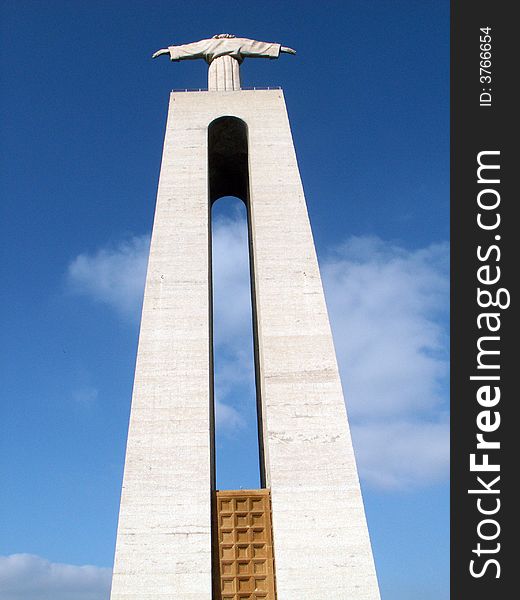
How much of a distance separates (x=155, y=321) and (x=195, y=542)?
3.74 meters

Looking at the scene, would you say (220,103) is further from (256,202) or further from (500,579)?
(500,579)

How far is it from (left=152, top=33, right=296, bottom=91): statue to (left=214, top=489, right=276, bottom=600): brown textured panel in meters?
9.08

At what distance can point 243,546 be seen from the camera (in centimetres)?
1105

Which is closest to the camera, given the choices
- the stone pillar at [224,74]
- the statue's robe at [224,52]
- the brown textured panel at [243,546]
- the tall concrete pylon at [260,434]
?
the tall concrete pylon at [260,434]

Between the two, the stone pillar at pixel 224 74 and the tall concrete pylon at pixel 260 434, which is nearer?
the tall concrete pylon at pixel 260 434

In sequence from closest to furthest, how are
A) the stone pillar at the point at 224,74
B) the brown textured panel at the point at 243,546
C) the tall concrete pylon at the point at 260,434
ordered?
the tall concrete pylon at the point at 260,434
the brown textured panel at the point at 243,546
the stone pillar at the point at 224,74

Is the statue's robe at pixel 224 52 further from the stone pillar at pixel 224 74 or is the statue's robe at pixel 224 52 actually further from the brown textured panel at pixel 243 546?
the brown textured panel at pixel 243 546

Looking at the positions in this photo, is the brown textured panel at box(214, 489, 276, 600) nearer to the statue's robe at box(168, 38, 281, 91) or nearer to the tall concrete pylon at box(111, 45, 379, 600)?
the tall concrete pylon at box(111, 45, 379, 600)

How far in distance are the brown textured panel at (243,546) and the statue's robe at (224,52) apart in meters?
Answer: 9.04

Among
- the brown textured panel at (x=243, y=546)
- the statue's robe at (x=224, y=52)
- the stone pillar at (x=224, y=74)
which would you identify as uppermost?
the statue's robe at (x=224, y=52)

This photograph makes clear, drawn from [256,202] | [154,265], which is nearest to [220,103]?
A: [256,202]

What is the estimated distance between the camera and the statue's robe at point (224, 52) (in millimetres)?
15617

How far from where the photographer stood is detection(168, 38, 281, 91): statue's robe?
15617 mm

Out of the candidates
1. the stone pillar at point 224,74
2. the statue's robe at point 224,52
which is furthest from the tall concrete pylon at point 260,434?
the statue's robe at point 224,52
